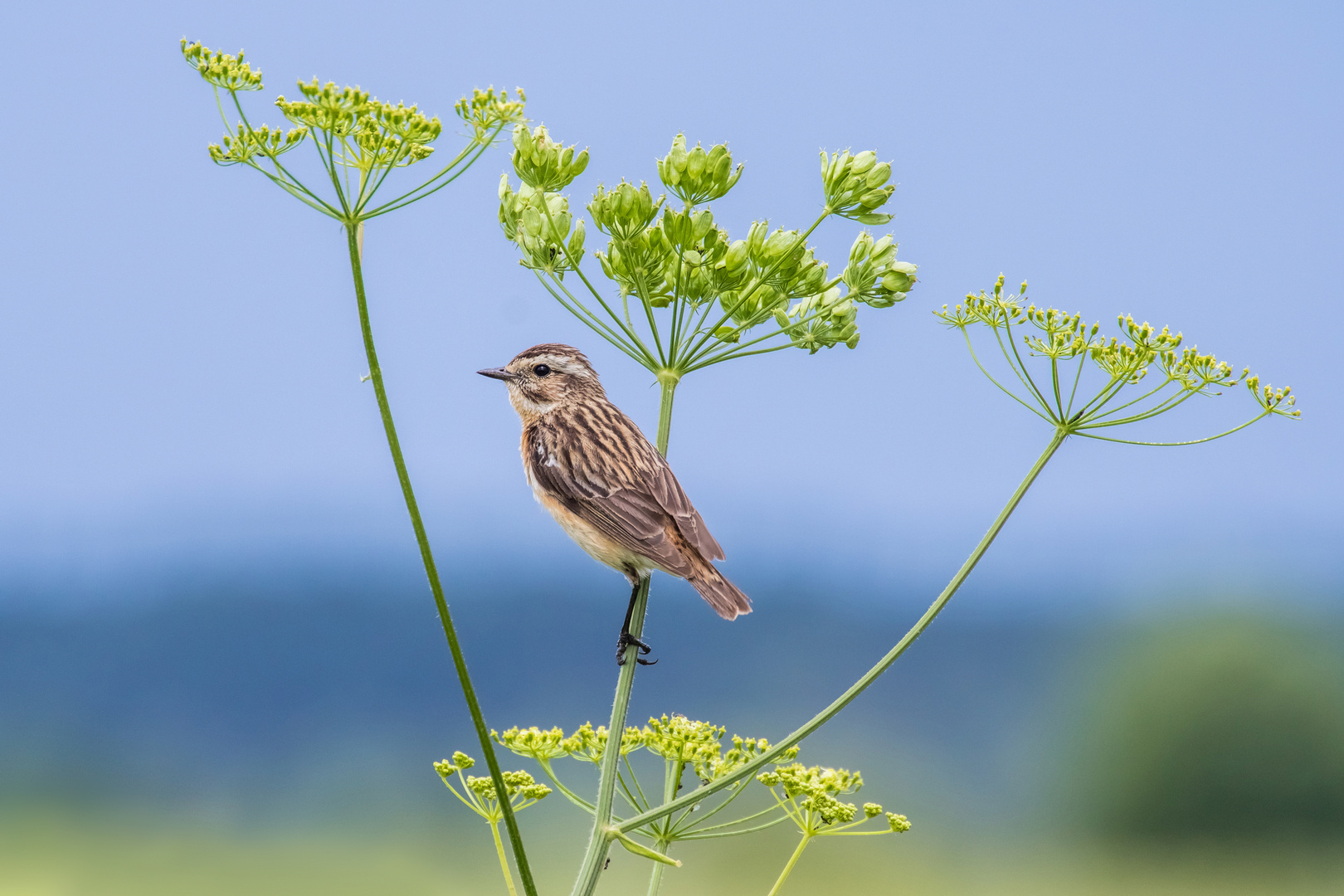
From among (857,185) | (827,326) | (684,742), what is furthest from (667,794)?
(857,185)

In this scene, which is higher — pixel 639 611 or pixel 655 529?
pixel 655 529

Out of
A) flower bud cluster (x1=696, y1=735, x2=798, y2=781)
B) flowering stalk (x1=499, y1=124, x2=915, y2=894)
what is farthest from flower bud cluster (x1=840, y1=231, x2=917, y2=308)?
flower bud cluster (x1=696, y1=735, x2=798, y2=781)

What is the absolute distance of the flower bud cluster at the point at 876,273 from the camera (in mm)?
3713

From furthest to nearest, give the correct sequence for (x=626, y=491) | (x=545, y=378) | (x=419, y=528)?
1. (x=545, y=378)
2. (x=626, y=491)
3. (x=419, y=528)

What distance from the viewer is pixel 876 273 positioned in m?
3.75

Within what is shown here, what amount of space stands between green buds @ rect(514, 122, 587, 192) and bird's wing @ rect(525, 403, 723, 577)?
1033 millimetres

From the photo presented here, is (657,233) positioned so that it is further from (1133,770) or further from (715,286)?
(1133,770)

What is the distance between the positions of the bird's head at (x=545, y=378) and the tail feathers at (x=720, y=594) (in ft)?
4.32

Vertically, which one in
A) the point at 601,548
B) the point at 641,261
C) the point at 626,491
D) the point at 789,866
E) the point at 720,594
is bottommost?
the point at 789,866

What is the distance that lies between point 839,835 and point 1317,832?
21.2 meters

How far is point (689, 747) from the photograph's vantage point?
3668mm

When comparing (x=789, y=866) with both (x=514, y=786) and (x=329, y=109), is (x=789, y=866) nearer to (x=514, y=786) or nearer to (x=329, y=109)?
(x=514, y=786)

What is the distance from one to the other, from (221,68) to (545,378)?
2325 mm

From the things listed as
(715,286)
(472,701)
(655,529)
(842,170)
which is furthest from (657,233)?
(472,701)
